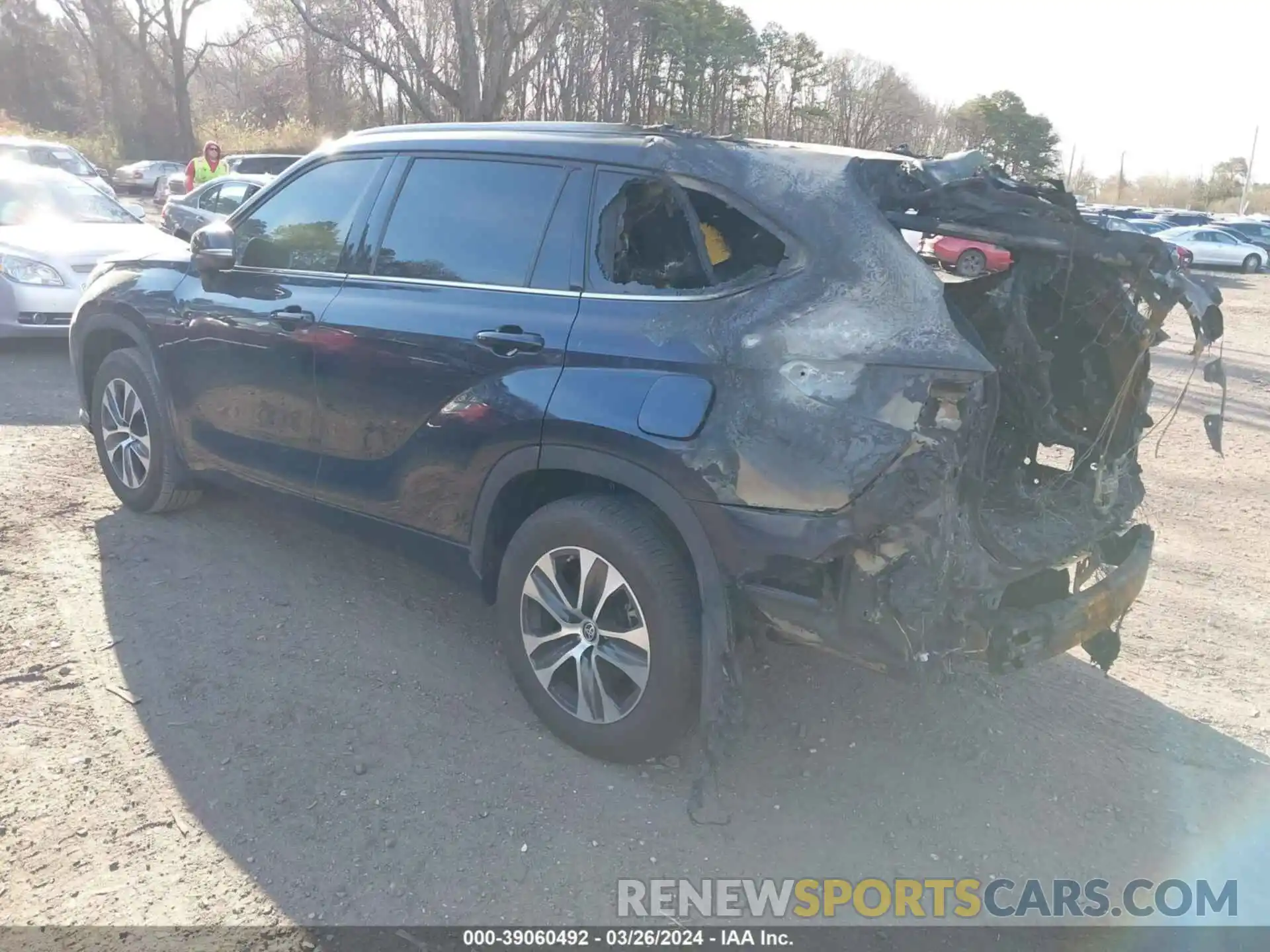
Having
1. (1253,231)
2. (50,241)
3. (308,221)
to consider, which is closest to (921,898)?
(308,221)

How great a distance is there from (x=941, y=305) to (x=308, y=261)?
2657mm

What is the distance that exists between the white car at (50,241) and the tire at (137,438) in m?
2.65

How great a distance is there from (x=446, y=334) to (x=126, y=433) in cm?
249

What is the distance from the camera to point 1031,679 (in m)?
3.93

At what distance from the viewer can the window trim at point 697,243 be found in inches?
113

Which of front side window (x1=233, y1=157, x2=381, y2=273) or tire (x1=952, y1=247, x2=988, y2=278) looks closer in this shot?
tire (x1=952, y1=247, x2=988, y2=278)

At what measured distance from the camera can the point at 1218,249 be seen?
105ft

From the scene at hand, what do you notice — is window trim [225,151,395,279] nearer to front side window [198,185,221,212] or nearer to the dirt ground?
the dirt ground

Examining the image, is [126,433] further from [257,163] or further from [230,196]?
[257,163]

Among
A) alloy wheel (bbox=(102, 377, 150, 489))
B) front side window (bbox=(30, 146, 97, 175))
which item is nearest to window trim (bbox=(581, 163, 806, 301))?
alloy wheel (bbox=(102, 377, 150, 489))

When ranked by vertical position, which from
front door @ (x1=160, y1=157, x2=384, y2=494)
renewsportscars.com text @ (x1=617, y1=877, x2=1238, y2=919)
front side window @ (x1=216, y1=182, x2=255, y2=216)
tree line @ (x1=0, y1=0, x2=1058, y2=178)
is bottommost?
renewsportscars.com text @ (x1=617, y1=877, x2=1238, y2=919)

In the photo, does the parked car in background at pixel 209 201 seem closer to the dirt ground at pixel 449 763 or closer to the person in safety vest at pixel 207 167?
the person in safety vest at pixel 207 167

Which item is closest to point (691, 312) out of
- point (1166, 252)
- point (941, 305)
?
point (941, 305)

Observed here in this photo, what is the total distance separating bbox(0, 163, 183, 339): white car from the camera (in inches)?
322
